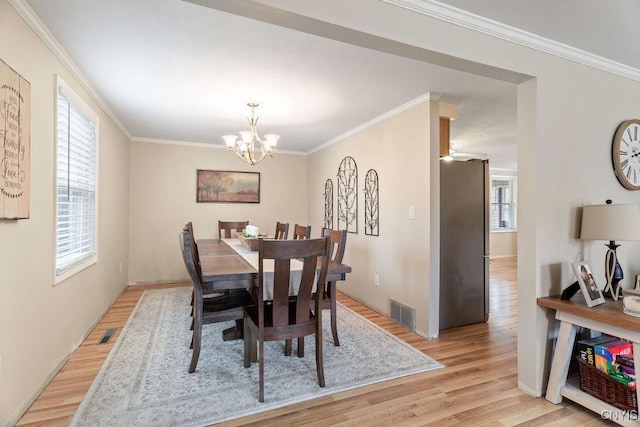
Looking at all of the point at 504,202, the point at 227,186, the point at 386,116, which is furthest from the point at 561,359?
the point at 504,202

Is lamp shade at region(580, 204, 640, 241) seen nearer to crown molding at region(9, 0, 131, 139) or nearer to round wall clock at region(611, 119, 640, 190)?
round wall clock at region(611, 119, 640, 190)

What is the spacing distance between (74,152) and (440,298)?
362 centimetres

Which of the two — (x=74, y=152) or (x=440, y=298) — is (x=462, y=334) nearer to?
(x=440, y=298)

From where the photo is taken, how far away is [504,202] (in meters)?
8.30

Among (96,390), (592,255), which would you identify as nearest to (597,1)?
(592,255)

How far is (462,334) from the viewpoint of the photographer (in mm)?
3102

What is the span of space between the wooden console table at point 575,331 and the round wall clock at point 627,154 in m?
0.95

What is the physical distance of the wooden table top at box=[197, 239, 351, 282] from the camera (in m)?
2.14

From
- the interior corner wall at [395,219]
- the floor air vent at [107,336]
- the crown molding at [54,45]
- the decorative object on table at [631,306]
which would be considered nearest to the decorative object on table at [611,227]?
the decorative object on table at [631,306]

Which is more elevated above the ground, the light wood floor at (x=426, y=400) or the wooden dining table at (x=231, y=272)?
the wooden dining table at (x=231, y=272)

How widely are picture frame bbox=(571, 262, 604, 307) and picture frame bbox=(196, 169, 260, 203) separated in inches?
182

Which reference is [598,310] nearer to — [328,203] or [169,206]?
[328,203]

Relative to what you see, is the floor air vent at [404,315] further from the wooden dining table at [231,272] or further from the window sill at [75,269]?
the window sill at [75,269]

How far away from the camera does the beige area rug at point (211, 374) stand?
1829 millimetres
